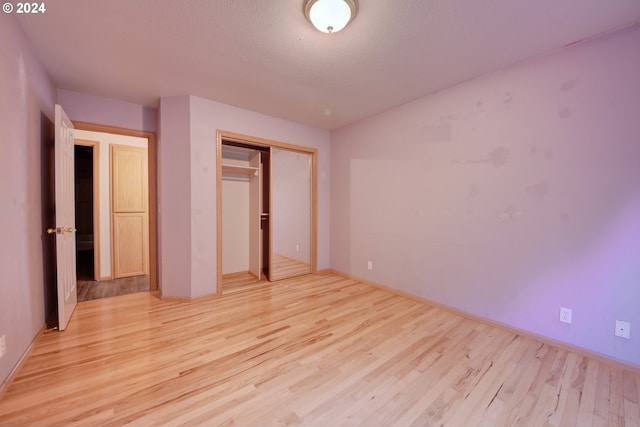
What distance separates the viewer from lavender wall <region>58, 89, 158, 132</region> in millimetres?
2793

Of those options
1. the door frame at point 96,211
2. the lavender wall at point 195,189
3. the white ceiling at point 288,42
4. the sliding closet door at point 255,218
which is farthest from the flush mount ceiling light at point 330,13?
the door frame at point 96,211

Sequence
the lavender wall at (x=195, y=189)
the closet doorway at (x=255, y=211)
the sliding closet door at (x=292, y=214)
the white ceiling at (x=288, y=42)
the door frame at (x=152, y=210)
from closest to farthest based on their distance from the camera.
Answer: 1. the white ceiling at (x=288, y=42)
2. the lavender wall at (x=195, y=189)
3. the door frame at (x=152, y=210)
4. the closet doorway at (x=255, y=211)
5. the sliding closet door at (x=292, y=214)

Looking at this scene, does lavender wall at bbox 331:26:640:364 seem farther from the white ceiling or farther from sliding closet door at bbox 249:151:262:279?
sliding closet door at bbox 249:151:262:279

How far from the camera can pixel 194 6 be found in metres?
1.60

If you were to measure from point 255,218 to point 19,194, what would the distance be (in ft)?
7.87

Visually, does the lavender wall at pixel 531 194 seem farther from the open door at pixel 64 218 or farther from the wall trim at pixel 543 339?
the open door at pixel 64 218

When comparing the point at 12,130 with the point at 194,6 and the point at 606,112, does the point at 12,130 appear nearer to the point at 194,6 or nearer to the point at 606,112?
the point at 194,6

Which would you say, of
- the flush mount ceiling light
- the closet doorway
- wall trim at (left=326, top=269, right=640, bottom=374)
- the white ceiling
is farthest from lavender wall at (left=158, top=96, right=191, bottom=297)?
wall trim at (left=326, top=269, right=640, bottom=374)

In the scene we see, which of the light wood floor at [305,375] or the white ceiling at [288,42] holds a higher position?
the white ceiling at [288,42]

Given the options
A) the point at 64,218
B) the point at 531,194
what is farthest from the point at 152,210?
the point at 531,194

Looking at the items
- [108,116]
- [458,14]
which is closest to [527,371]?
[458,14]

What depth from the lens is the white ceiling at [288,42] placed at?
1625 millimetres

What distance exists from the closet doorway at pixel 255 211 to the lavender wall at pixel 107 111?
99 cm

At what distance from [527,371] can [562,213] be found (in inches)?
50.8
